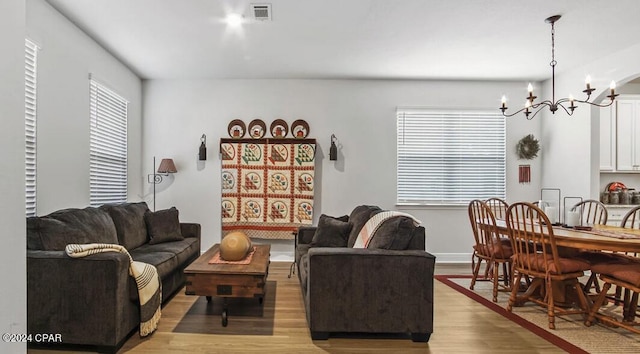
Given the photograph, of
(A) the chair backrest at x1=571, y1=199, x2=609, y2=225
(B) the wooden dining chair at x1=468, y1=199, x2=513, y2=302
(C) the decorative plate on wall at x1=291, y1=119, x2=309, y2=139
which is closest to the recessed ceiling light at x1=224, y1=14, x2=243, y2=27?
(C) the decorative plate on wall at x1=291, y1=119, x2=309, y2=139

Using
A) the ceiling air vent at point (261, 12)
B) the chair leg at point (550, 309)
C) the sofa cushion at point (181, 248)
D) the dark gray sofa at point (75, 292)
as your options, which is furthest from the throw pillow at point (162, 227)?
the chair leg at point (550, 309)

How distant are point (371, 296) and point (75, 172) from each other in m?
3.16

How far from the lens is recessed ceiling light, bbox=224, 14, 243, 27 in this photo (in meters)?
3.45

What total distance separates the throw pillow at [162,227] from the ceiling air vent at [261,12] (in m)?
2.47

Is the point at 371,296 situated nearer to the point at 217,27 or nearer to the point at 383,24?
the point at 383,24

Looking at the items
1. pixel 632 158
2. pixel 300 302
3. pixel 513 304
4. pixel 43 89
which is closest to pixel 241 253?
pixel 300 302

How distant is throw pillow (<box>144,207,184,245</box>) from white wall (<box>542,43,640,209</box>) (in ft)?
17.0

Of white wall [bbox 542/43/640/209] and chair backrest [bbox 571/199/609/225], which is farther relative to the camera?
white wall [bbox 542/43/640/209]

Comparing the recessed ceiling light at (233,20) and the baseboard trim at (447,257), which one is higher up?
the recessed ceiling light at (233,20)

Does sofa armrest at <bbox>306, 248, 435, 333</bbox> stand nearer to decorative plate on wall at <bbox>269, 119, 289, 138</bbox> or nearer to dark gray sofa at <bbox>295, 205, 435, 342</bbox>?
dark gray sofa at <bbox>295, 205, 435, 342</bbox>

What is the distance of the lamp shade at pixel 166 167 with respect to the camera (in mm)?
5176

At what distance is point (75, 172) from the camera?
3.69 meters

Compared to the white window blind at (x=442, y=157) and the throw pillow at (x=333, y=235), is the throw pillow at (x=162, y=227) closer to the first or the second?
the throw pillow at (x=333, y=235)

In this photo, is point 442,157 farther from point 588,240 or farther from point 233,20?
point 233,20
